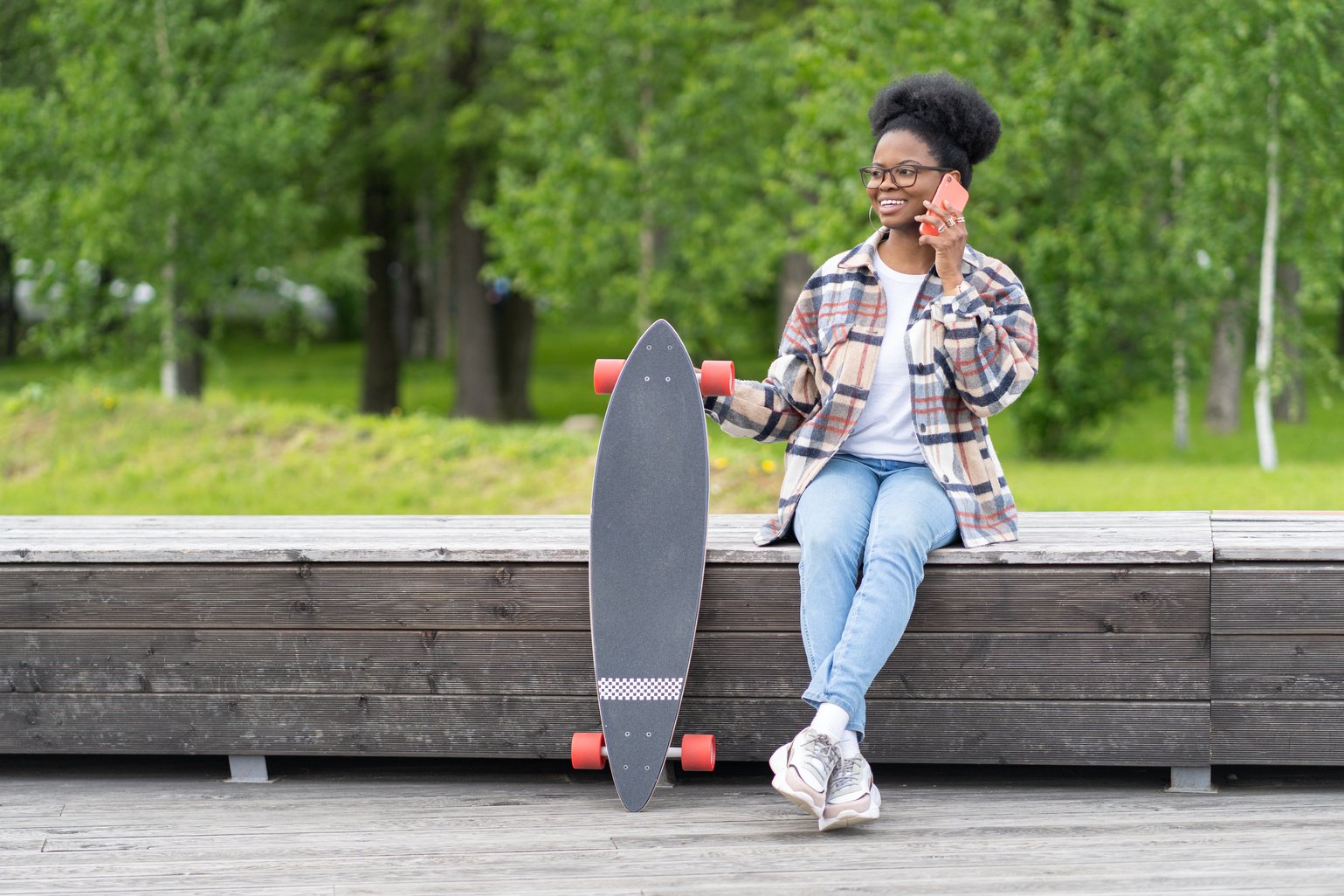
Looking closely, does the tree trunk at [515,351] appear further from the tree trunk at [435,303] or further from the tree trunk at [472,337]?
the tree trunk at [435,303]

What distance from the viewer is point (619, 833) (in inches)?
124

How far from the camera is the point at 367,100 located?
15422mm


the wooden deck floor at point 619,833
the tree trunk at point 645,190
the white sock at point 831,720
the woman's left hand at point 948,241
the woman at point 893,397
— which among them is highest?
the tree trunk at point 645,190

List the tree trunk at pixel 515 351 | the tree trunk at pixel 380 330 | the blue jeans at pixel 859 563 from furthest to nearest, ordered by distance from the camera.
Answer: the tree trunk at pixel 515 351, the tree trunk at pixel 380 330, the blue jeans at pixel 859 563

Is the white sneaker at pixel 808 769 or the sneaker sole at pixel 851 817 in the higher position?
the white sneaker at pixel 808 769

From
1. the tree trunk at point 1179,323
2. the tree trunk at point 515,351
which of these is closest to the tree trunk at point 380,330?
the tree trunk at point 515,351

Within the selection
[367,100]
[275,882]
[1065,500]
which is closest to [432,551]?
[275,882]

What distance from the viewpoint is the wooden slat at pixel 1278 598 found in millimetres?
3258

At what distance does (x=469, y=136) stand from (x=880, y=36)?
4.67 m

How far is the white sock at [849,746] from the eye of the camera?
3098mm

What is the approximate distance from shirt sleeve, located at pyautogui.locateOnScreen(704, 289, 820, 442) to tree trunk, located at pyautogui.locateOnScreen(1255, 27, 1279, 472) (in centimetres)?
741

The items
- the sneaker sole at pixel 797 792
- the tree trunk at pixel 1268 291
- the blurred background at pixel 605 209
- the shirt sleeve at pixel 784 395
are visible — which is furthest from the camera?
the tree trunk at pixel 1268 291

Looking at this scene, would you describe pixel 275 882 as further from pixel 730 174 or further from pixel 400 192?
pixel 400 192

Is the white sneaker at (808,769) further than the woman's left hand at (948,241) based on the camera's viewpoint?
No
